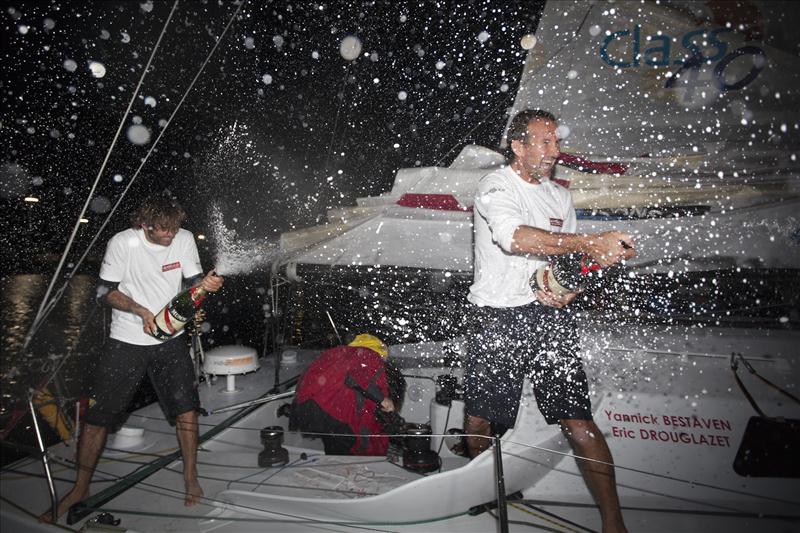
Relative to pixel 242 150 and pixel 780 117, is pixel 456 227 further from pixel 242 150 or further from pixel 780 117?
pixel 242 150

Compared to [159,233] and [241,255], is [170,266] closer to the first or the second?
[159,233]

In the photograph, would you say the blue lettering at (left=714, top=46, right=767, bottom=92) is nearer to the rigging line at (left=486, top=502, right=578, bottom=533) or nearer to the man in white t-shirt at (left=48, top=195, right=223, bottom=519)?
the rigging line at (left=486, top=502, right=578, bottom=533)

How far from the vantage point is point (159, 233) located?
223cm

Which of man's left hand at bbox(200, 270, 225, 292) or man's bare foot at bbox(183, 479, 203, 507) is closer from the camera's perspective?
man's bare foot at bbox(183, 479, 203, 507)

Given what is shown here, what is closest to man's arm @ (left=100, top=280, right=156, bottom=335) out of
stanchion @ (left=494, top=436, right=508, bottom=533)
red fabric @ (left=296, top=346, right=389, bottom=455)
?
red fabric @ (left=296, top=346, right=389, bottom=455)

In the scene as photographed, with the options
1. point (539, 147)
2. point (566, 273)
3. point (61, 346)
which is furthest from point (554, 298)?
point (61, 346)

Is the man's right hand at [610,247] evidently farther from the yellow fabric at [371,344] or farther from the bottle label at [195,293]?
the bottle label at [195,293]

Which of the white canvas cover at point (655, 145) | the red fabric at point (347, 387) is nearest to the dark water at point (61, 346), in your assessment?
the red fabric at point (347, 387)

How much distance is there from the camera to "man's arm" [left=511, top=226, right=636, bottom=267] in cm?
142

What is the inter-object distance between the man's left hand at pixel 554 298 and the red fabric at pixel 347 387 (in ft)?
3.95

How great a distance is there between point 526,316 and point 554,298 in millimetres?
151

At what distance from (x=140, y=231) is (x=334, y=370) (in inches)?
53.6

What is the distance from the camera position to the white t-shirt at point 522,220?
1814 millimetres

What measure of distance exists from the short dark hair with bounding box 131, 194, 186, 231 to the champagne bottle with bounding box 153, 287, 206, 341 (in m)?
0.38
